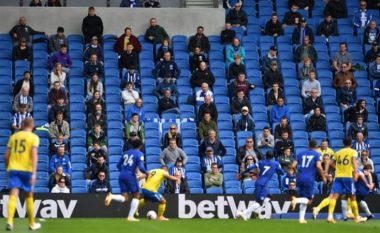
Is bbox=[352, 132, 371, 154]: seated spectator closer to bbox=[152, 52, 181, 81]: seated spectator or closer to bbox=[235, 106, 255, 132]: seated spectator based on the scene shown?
bbox=[235, 106, 255, 132]: seated spectator

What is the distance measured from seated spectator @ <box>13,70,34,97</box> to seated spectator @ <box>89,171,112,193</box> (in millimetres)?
4072

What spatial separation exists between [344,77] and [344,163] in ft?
29.5

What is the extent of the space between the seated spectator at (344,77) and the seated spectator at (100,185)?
351 inches

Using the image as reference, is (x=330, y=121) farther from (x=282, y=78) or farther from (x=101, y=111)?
(x=101, y=111)

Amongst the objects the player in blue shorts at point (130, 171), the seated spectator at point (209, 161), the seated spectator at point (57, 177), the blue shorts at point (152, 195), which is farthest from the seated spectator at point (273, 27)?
the player in blue shorts at point (130, 171)

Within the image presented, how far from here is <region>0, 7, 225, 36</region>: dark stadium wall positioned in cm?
3525

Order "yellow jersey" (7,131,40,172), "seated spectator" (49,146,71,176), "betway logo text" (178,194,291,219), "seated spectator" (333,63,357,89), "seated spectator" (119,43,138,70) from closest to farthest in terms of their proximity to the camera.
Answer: "yellow jersey" (7,131,40,172) → "betway logo text" (178,194,291,219) → "seated spectator" (49,146,71,176) → "seated spectator" (119,43,138,70) → "seated spectator" (333,63,357,89)

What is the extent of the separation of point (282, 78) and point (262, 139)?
3.39 m

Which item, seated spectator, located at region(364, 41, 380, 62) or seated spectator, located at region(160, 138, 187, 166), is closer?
seated spectator, located at region(160, 138, 187, 166)

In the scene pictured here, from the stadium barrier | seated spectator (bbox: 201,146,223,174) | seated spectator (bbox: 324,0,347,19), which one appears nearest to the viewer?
the stadium barrier

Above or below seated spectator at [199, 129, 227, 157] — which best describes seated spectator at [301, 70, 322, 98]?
above

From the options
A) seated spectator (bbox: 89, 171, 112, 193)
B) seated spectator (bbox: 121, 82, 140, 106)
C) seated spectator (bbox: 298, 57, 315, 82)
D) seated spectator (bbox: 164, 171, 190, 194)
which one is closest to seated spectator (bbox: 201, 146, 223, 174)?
seated spectator (bbox: 164, 171, 190, 194)

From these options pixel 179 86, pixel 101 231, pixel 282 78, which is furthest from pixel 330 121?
pixel 101 231

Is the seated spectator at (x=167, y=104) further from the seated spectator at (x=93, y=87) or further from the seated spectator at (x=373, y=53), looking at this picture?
the seated spectator at (x=373, y=53)
